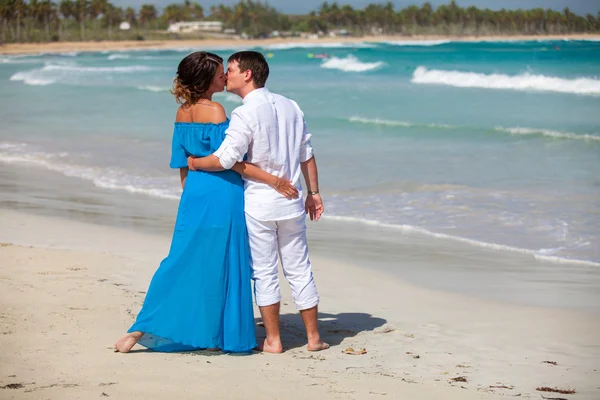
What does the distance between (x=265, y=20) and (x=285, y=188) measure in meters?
169

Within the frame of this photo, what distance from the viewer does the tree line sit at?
124688 millimetres

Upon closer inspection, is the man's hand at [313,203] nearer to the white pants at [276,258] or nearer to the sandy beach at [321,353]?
the white pants at [276,258]

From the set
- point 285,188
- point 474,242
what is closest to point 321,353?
point 285,188

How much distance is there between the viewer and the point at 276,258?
4.45 meters

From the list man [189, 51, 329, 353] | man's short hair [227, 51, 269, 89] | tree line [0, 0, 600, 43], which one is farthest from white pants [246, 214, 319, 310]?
tree line [0, 0, 600, 43]

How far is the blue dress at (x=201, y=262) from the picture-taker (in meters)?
4.26

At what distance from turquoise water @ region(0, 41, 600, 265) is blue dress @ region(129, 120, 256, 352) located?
3838 mm

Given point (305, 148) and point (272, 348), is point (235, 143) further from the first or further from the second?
point (272, 348)

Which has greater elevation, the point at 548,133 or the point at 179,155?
the point at 179,155

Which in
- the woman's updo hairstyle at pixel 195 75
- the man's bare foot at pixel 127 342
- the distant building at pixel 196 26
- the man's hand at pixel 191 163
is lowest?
the man's bare foot at pixel 127 342

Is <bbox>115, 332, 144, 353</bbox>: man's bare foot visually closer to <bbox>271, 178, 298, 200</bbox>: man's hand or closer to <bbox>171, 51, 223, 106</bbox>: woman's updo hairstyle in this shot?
<bbox>271, 178, 298, 200</bbox>: man's hand

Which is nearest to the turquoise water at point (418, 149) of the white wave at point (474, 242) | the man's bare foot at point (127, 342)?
the white wave at point (474, 242)

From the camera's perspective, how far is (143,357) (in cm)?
415

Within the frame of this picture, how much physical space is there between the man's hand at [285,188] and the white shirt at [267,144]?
0.03 m
